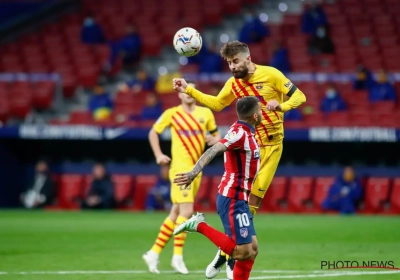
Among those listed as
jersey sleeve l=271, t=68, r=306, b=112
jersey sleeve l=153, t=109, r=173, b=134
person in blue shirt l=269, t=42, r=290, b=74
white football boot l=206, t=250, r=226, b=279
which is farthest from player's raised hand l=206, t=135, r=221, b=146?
person in blue shirt l=269, t=42, r=290, b=74

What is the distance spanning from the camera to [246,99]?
845 cm

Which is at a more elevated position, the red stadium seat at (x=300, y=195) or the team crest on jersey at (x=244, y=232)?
the team crest on jersey at (x=244, y=232)

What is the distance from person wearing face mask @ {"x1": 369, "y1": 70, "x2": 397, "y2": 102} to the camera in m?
22.3

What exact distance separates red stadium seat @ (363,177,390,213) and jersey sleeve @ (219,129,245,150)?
14475mm

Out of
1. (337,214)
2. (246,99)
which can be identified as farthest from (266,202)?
(246,99)

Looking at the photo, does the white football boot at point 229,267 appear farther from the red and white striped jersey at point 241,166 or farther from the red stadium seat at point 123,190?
the red stadium seat at point 123,190

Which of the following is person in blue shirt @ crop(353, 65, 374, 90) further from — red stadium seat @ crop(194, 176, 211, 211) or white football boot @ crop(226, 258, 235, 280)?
white football boot @ crop(226, 258, 235, 280)

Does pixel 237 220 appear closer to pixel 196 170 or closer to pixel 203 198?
pixel 196 170

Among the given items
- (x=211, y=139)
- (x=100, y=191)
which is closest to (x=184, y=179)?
(x=211, y=139)

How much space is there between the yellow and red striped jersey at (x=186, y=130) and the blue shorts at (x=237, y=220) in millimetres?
3190

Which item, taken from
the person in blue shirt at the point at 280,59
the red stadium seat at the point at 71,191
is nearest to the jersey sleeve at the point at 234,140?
the person in blue shirt at the point at 280,59

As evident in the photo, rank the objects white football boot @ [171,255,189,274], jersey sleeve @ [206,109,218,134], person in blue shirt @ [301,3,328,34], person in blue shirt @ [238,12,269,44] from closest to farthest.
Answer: white football boot @ [171,255,189,274] < jersey sleeve @ [206,109,218,134] < person in blue shirt @ [301,3,328,34] < person in blue shirt @ [238,12,269,44]

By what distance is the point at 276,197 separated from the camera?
23.2 metres

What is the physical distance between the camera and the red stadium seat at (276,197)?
23.2m
